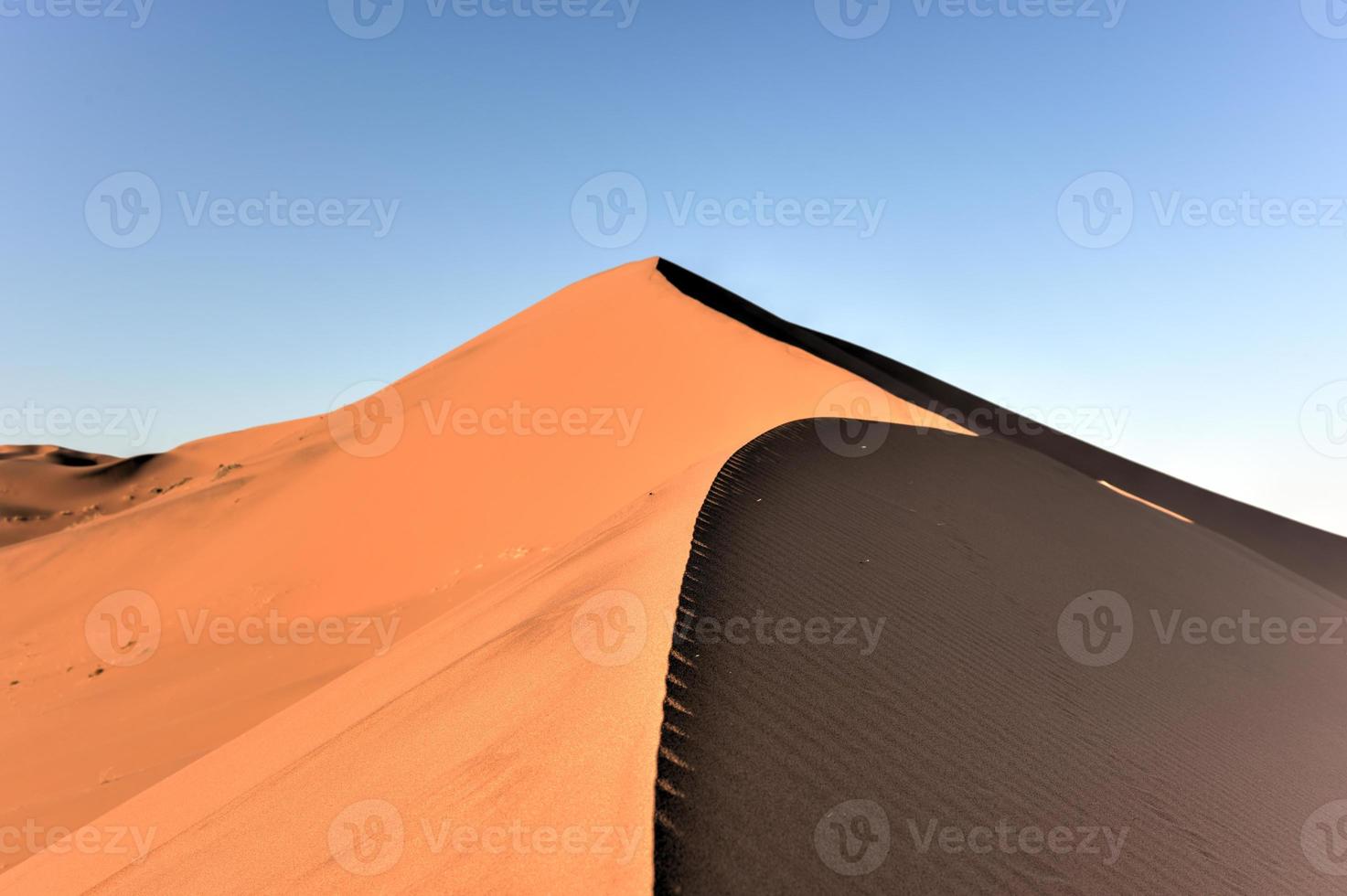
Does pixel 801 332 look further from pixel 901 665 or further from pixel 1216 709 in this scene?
pixel 901 665

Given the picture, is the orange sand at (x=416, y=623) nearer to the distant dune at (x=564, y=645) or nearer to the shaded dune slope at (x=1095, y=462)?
the distant dune at (x=564, y=645)

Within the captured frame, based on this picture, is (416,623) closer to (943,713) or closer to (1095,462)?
(943,713)

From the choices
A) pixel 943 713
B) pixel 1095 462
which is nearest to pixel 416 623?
pixel 943 713

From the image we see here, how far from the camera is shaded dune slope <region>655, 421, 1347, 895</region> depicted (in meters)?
3.07

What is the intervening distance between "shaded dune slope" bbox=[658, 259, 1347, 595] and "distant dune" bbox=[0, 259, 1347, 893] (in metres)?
3.49

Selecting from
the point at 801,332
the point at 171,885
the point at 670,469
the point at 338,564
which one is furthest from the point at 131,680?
the point at 801,332

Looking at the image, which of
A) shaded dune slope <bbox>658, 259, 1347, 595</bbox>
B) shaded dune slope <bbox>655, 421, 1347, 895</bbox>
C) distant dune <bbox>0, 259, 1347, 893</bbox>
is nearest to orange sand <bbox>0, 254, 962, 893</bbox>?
A: distant dune <bbox>0, 259, 1347, 893</bbox>

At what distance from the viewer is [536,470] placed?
575 inches

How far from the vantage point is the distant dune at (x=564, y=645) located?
336cm

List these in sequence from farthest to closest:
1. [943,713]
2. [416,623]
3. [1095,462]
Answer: [1095,462], [416,623], [943,713]

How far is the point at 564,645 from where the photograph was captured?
4.45m

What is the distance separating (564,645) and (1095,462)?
26953 millimetres

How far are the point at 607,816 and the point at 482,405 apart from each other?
16455 mm

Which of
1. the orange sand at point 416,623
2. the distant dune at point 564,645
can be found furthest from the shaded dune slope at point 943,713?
the orange sand at point 416,623
